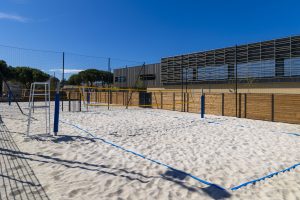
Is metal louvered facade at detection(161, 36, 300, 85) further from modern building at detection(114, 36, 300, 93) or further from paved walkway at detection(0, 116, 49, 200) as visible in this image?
paved walkway at detection(0, 116, 49, 200)

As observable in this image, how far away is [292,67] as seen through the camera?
15898mm

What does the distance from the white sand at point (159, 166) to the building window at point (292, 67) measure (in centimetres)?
1089

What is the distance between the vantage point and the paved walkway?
287 centimetres

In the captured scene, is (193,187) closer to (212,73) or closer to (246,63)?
(246,63)

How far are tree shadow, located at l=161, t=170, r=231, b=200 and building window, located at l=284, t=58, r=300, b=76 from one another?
15.6m

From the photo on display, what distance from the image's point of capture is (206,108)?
46.5 ft

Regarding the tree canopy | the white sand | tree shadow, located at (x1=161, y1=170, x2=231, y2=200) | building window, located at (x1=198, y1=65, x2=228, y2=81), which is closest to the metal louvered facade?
building window, located at (x1=198, y1=65, x2=228, y2=81)

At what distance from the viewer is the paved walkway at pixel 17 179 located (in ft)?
9.42

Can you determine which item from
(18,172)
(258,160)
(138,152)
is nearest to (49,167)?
(18,172)

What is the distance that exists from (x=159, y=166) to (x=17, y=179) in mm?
2258

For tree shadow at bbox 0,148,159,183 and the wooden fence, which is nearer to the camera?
tree shadow at bbox 0,148,159,183

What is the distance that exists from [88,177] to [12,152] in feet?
7.63

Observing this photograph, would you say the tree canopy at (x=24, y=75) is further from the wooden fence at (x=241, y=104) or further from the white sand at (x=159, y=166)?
the white sand at (x=159, y=166)

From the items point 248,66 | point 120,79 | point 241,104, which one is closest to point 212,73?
point 248,66
